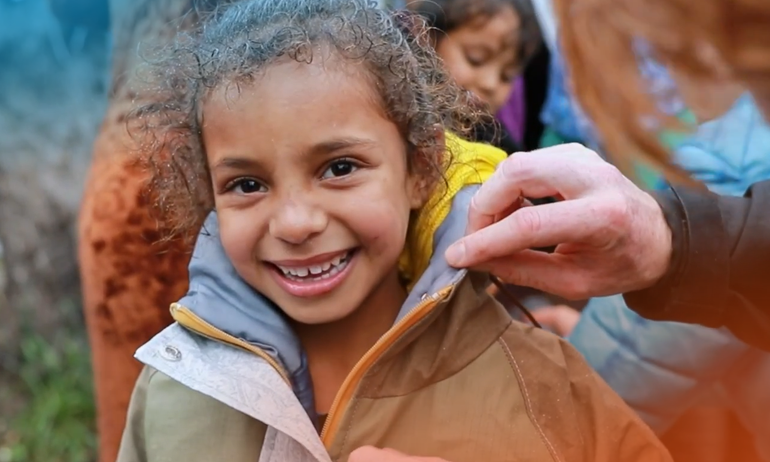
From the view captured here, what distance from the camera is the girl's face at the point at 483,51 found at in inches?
87.0

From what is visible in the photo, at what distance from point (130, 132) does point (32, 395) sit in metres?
1.33

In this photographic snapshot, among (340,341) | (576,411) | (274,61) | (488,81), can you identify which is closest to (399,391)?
(340,341)

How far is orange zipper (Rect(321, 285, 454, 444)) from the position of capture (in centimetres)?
113

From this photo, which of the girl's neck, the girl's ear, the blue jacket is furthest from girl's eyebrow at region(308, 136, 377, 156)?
the blue jacket

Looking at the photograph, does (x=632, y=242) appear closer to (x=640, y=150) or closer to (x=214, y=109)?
(x=640, y=150)

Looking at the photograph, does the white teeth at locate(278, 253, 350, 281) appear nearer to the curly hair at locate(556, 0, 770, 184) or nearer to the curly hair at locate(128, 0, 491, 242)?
the curly hair at locate(128, 0, 491, 242)

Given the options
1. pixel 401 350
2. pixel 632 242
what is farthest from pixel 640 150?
pixel 401 350

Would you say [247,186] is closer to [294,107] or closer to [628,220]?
[294,107]

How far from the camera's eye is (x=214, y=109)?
1.16 meters

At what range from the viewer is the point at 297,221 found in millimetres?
1091

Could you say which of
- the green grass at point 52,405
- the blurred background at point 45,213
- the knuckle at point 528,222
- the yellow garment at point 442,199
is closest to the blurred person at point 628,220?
the knuckle at point 528,222

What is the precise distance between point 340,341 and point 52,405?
1563 mm

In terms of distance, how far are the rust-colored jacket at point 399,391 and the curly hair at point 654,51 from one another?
30 centimetres

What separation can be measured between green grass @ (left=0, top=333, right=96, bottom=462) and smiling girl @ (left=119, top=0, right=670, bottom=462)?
4.35 ft
